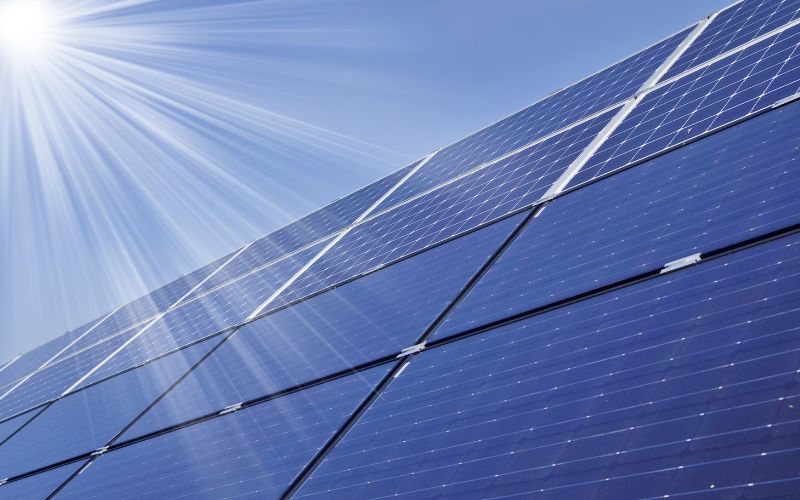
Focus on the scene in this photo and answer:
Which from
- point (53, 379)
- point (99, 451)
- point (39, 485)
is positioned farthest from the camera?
point (53, 379)

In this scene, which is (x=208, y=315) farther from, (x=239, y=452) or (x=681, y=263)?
(x=681, y=263)

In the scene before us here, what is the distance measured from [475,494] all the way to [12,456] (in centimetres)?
866

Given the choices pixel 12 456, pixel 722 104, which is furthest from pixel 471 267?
pixel 12 456

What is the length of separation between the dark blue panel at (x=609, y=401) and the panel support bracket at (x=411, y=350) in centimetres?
50

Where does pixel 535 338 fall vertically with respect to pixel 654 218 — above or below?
below

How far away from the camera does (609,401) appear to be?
403 cm

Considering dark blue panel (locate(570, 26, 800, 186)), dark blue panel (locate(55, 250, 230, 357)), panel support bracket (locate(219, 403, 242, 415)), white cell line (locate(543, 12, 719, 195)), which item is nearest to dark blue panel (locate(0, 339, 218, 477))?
panel support bracket (locate(219, 403, 242, 415))

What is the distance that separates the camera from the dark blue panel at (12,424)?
12062 mm

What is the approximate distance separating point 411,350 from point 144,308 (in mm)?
12630

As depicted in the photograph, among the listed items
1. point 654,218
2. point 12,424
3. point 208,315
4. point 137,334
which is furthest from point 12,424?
point 654,218

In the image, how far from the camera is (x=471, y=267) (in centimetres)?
746

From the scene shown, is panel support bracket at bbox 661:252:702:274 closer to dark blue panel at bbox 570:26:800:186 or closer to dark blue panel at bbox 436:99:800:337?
dark blue panel at bbox 436:99:800:337

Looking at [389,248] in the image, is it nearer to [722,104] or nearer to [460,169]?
[460,169]

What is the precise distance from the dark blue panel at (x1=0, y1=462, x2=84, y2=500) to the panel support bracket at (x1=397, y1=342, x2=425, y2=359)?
420 cm
